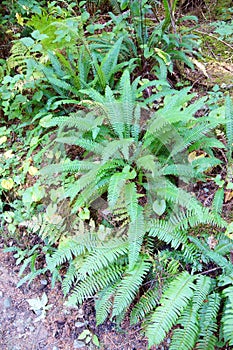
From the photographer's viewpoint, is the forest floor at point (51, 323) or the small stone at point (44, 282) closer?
the forest floor at point (51, 323)

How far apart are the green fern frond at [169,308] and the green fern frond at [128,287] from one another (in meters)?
0.21

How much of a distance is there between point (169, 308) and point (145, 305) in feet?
0.90

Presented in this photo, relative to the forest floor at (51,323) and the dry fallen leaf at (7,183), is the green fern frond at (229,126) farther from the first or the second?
the dry fallen leaf at (7,183)

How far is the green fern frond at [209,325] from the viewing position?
2.34 meters

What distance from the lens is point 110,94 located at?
305 cm

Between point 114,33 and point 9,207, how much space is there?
217 cm

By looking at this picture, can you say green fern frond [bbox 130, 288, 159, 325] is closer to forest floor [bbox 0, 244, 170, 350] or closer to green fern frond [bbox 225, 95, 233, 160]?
forest floor [bbox 0, 244, 170, 350]

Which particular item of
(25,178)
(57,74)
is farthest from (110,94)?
(25,178)

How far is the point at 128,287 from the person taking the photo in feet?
8.38

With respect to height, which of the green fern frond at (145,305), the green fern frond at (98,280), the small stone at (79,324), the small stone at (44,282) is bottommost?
the small stone at (79,324)

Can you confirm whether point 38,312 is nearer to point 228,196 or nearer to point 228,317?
point 228,317

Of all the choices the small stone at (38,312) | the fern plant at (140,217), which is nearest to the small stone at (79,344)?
the fern plant at (140,217)

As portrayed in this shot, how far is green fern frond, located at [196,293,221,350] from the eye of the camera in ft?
7.68

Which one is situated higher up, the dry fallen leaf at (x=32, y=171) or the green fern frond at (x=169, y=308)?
the dry fallen leaf at (x=32, y=171)
